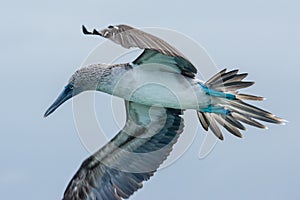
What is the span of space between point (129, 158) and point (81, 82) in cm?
231

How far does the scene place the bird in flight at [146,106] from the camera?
49.1 feet

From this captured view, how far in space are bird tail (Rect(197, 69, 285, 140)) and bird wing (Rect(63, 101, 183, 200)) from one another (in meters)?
0.83

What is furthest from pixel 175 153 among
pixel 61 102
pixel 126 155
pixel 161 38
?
pixel 161 38

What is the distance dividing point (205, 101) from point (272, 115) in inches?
54.4

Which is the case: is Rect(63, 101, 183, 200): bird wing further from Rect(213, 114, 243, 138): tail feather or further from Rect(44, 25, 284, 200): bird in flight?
Rect(213, 114, 243, 138): tail feather

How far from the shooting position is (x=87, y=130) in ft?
52.4

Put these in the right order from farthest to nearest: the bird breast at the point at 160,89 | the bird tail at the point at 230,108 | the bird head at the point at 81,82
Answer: the bird tail at the point at 230,108 < the bird head at the point at 81,82 < the bird breast at the point at 160,89

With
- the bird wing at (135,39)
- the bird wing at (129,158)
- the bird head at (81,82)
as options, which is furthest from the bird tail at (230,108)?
the bird wing at (135,39)

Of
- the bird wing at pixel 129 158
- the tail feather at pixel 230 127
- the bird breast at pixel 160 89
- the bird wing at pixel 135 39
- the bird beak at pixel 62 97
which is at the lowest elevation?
the bird wing at pixel 129 158

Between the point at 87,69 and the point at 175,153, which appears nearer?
the point at 87,69

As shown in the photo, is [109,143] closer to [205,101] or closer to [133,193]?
[133,193]

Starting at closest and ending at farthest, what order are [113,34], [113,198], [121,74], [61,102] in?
1. [113,34]
2. [121,74]
3. [61,102]
4. [113,198]

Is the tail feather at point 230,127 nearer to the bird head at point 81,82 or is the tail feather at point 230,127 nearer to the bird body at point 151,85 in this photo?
the bird body at point 151,85

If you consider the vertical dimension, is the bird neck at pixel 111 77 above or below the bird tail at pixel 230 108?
above
